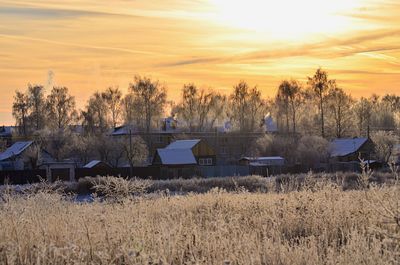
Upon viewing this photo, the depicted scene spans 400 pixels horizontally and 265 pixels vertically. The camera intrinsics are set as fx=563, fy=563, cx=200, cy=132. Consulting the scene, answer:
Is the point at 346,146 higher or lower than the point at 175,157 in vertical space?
higher

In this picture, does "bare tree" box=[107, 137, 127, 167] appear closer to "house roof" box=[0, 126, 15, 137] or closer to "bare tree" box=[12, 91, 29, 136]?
"bare tree" box=[12, 91, 29, 136]

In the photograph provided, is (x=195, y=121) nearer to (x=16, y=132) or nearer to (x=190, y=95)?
(x=190, y=95)

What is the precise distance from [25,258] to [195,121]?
302 ft

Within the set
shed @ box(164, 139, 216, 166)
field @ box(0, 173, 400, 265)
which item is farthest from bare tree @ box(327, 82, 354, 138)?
field @ box(0, 173, 400, 265)

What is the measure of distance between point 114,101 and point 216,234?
93.3 metres

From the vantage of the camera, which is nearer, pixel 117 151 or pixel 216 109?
pixel 117 151

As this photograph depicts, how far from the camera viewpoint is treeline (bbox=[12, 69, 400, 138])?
87812 millimetres

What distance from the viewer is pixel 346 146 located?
70.4 metres

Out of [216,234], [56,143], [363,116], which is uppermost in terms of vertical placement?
[363,116]

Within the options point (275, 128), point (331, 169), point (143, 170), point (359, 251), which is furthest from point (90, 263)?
point (275, 128)

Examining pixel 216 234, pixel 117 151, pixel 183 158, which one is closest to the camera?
pixel 216 234

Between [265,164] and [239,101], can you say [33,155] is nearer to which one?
[265,164]

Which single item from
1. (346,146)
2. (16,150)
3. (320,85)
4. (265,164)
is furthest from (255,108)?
(16,150)

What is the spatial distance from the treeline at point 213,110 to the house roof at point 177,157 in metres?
26.2
